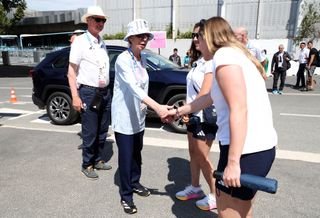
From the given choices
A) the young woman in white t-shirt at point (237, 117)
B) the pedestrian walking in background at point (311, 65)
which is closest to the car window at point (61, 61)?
the young woman in white t-shirt at point (237, 117)

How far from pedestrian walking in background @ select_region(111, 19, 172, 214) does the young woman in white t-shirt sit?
100 cm

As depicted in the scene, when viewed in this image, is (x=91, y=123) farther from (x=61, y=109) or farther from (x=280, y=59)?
(x=280, y=59)

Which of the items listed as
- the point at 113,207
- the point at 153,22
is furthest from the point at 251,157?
the point at 153,22

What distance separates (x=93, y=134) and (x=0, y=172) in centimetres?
143

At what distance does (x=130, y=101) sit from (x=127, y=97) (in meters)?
0.05

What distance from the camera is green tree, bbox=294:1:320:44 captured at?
69.4 feet

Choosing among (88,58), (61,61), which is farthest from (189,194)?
(61,61)

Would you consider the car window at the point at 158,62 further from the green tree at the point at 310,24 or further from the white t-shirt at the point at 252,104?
the green tree at the point at 310,24

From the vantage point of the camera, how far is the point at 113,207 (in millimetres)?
3244

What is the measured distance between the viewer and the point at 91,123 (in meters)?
3.91

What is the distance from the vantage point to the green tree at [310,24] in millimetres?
21141

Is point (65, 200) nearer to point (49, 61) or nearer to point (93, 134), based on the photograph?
point (93, 134)

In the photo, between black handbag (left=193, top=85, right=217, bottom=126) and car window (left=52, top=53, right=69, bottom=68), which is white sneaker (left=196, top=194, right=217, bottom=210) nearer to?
black handbag (left=193, top=85, right=217, bottom=126)

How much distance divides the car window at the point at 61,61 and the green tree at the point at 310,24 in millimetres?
19417
